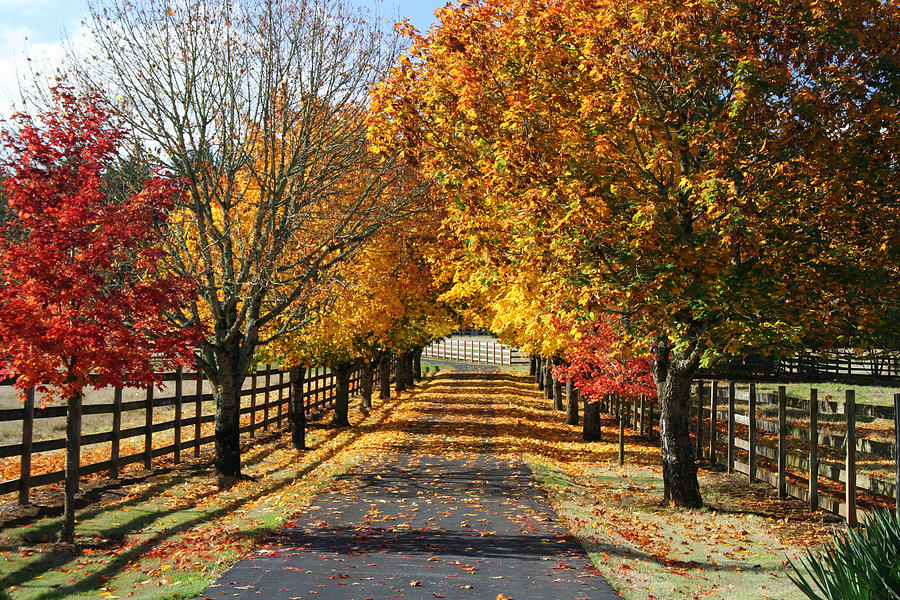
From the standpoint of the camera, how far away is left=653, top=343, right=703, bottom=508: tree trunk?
12359 millimetres

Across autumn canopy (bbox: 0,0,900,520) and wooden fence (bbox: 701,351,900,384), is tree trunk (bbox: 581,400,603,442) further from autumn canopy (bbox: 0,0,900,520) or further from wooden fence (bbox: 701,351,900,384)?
wooden fence (bbox: 701,351,900,384)

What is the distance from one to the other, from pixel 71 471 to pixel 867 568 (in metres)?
8.72

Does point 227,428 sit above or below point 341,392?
below

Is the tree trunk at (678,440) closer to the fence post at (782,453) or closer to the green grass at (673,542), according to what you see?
the green grass at (673,542)

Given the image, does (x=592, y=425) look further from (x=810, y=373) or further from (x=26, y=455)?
(x=810, y=373)

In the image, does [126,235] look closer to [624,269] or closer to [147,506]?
[147,506]

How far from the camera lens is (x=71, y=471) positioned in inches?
375

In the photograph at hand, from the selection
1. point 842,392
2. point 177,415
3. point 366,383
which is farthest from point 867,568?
point 842,392

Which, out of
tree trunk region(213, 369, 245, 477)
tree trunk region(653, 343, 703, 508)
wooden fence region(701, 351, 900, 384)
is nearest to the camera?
tree trunk region(653, 343, 703, 508)

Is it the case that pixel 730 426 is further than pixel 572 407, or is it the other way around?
pixel 572 407

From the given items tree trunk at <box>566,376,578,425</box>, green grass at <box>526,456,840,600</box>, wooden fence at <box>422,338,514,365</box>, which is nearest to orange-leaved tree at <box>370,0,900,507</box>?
green grass at <box>526,456,840,600</box>

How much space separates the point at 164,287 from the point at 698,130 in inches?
282

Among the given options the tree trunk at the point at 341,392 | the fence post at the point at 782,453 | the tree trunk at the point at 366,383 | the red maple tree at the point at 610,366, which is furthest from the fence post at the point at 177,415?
the tree trunk at the point at 366,383

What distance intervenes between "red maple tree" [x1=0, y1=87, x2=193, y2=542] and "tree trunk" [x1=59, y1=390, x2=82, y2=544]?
0.6 inches
